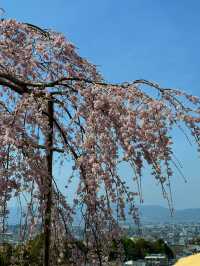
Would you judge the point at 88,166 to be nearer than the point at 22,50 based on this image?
Yes

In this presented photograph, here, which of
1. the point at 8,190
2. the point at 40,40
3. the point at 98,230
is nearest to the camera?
the point at 8,190

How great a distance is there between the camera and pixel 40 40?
6547 mm

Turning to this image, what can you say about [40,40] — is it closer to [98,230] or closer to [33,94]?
[33,94]

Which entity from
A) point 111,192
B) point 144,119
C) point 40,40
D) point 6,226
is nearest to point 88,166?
point 111,192

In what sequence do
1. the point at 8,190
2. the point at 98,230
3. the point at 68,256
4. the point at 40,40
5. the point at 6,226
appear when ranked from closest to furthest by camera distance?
the point at 8,190, the point at 6,226, the point at 98,230, the point at 68,256, the point at 40,40

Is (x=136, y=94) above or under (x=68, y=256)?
above

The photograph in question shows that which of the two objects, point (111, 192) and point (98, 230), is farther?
point (98, 230)

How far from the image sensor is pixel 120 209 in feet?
15.7

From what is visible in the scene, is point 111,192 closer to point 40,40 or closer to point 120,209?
point 120,209

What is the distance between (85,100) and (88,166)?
0.69 m

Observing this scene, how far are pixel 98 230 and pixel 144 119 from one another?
160cm

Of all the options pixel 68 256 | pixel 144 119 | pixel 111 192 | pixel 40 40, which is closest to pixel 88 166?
pixel 111 192

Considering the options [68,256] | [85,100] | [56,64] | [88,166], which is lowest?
[68,256]

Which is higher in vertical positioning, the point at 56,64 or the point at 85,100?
the point at 56,64
